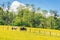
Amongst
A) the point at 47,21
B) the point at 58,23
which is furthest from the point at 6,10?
the point at 58,23

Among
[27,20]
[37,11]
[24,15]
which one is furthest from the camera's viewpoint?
[37,11]

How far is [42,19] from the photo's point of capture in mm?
89312

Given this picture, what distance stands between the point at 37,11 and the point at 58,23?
1708cm

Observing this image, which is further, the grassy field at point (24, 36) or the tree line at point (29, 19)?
the tree line at point (29, 19)

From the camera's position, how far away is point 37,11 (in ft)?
324

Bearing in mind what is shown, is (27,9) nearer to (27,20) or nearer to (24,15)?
(24,15)

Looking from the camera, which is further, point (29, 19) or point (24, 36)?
point (29, 19)

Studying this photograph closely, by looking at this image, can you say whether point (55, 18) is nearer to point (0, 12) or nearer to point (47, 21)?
point (47, 21)

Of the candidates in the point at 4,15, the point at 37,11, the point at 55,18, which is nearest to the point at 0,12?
the point at 4,15

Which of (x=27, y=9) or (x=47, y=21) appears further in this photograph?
(x=27, y=9)

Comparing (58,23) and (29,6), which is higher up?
(29,6)

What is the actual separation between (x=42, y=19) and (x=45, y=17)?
304 inches

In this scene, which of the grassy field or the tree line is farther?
the tree line

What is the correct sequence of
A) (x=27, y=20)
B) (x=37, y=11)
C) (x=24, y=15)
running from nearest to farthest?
1. (x=27, y=20)
2. (x=24, y=15)
3. (x=37, y=11)
